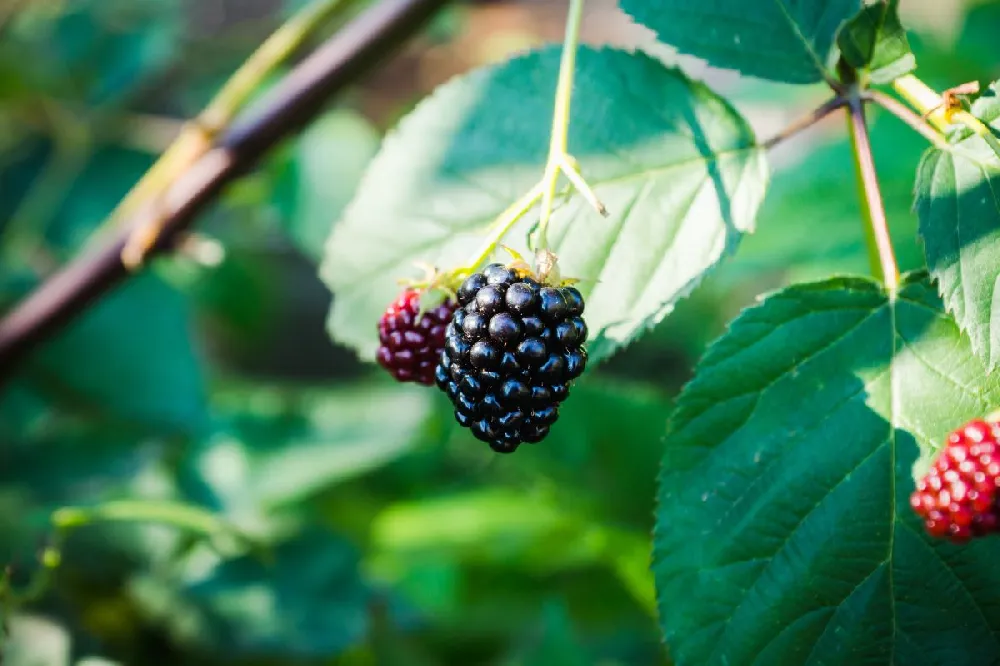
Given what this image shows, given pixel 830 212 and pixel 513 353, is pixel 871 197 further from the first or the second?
pixel 830 212

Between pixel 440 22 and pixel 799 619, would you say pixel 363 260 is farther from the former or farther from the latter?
pixel 440 22

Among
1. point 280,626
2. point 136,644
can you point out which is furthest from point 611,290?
point 136,644

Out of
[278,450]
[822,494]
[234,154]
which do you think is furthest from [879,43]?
[278,450]

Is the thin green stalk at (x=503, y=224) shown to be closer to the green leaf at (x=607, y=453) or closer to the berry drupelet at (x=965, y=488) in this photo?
the berry drupelet at (x=965, y=488)

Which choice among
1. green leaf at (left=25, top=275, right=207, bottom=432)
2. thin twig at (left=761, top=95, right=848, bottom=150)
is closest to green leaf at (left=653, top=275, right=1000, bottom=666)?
thin twig at (left=761, top=95, right=848, bottom=150)

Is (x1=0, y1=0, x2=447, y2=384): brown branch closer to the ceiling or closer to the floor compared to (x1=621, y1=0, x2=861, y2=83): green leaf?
closer to the ceiling

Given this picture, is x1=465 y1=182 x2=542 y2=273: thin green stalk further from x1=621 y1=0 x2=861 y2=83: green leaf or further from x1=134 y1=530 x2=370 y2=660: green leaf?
x1=134 y1=530 x2=370 y2=660: green leaf
